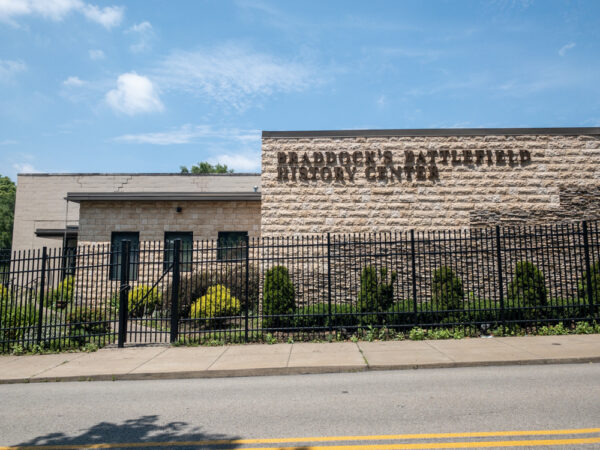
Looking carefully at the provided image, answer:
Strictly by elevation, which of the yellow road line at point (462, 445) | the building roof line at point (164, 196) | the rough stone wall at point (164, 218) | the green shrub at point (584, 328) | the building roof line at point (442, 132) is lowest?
the yellow road line at point (462, 445)

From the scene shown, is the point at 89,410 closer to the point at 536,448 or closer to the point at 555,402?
the point at 536,448

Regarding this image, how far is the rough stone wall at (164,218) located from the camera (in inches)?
734

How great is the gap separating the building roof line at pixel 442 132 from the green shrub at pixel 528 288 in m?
5.10

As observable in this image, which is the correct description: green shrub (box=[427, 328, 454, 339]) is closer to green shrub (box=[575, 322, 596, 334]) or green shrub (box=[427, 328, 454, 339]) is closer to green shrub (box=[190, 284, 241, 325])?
green shrub (box=[575, 322, 596, 334])

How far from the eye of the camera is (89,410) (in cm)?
599

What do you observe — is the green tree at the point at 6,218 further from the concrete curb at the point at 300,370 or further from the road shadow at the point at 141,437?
the road shadow at the point at 141,437

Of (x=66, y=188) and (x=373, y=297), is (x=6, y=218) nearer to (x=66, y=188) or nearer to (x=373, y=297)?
(x=66, y=188)

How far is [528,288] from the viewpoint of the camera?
1140 centimetres

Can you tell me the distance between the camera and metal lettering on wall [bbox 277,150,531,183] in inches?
577

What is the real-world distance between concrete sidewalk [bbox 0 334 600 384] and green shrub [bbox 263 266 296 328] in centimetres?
100

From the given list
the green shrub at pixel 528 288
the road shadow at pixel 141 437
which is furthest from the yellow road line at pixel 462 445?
the green shrub at pixel 528 288

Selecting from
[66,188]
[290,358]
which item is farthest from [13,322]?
[66,188]

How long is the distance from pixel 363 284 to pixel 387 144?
5.50 metres

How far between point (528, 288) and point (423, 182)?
15.9 feet
